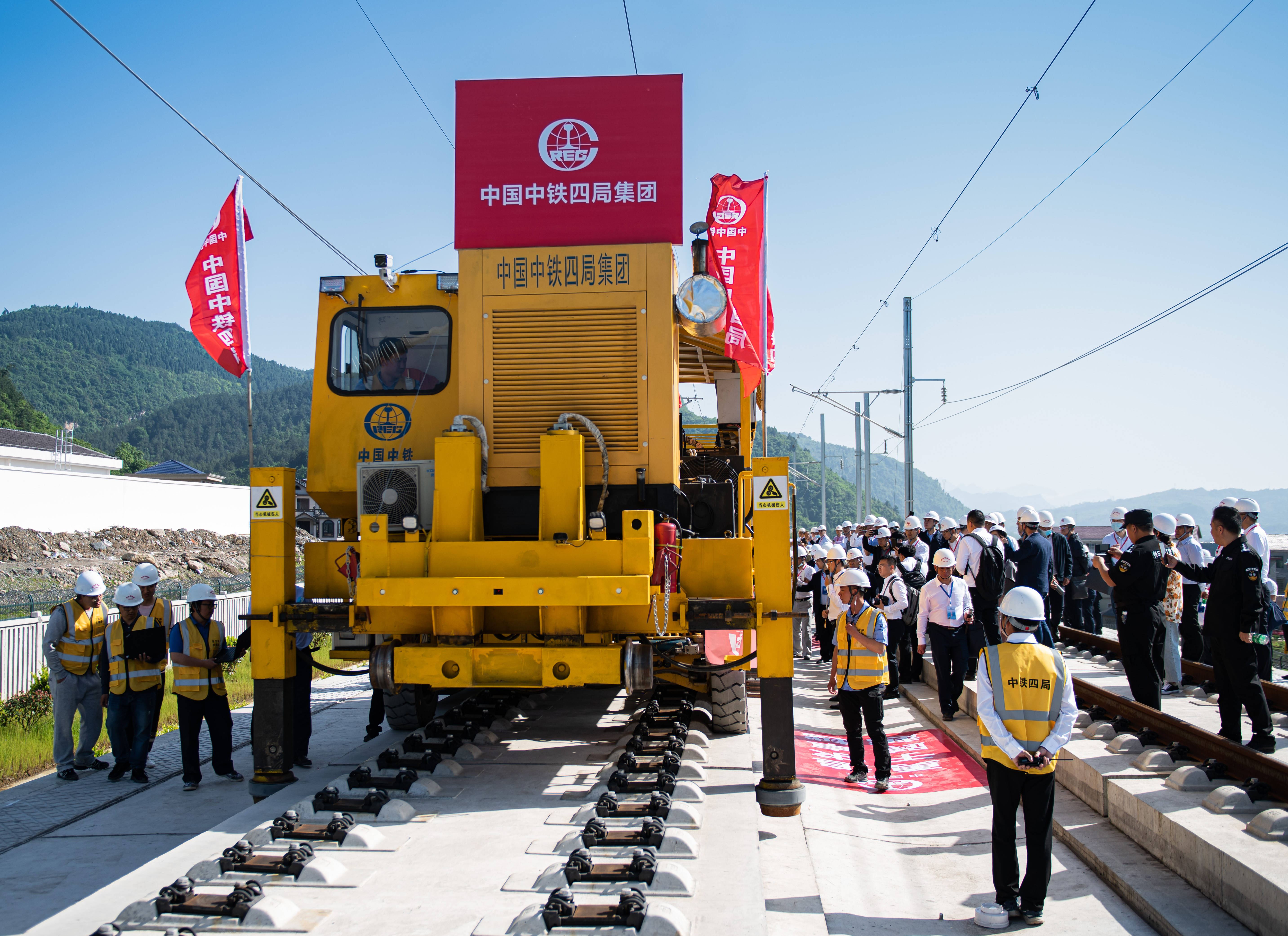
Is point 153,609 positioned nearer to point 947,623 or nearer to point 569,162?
point 569,162

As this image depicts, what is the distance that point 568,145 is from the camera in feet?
23.1

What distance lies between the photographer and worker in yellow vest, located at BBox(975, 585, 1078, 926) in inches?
192

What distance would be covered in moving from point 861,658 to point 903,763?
2.11 m

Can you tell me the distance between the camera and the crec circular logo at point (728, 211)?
1027 centimetres

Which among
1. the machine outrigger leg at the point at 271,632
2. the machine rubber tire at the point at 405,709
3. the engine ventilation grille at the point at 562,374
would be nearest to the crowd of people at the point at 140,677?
the machine rubber tire at the point at 405,709

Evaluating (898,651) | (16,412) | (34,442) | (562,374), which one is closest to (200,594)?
(562,374)

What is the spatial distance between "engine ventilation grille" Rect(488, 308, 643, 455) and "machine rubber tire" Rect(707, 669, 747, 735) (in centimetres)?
254

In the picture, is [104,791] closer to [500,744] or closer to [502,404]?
[500,744]

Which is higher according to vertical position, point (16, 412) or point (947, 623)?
point (16, 412)

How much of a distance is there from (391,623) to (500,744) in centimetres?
204

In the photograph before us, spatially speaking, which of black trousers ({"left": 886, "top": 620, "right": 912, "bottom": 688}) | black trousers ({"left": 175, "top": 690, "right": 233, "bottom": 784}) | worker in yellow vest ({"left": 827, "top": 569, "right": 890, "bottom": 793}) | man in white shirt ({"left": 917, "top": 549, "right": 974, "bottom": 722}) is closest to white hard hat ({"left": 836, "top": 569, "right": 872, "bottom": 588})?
worker in yellow vest ({"left": 827, "top": 569, "right": 890, "bottom": 793})

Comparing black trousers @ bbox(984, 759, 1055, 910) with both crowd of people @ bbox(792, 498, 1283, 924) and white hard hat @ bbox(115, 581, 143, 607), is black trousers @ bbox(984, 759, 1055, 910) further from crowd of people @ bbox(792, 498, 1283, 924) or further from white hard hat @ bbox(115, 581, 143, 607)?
white hard hat @ bbox(115, 581, 143, 607)

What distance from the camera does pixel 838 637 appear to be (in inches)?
306

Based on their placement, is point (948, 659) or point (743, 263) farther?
point (948, 659)
